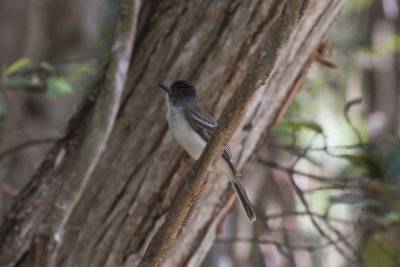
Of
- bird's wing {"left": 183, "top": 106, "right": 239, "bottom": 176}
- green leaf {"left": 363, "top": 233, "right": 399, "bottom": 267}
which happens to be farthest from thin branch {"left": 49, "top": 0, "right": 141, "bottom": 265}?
green leaf {"left": 363, "top": 233, "right": 399, "bottom": 267}

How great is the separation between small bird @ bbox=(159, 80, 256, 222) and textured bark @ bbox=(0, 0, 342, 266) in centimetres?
6

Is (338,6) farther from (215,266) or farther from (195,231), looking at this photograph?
(215,266)

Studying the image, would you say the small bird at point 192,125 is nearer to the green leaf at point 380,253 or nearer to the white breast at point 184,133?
the white breast at point 184,133

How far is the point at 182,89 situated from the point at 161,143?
0.32 metres

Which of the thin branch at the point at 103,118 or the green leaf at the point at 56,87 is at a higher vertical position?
the green leaf at the point at 56,87

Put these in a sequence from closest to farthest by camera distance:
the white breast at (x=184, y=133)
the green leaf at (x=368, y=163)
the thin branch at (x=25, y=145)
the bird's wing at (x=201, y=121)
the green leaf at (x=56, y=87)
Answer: the white breast at (x=184, y=133) < the bird's wing at (x=201, y=121) < the green leaf at (x=56, y=87) < the thin branch at (x=25, y=145) < the green leaf at (x=368, y=163)

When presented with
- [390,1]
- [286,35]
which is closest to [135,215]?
[286,35]

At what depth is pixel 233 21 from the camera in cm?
318

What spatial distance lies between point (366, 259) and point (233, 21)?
2059 mm

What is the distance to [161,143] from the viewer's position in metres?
3.20

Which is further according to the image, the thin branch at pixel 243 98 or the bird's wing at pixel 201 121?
the bird's wing at pixel 201 121

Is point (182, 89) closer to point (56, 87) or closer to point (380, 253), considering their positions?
point (56, 87)

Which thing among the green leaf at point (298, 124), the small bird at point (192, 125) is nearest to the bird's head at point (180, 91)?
the small bird at point (192, 125)

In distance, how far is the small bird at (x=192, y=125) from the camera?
9.87ft
